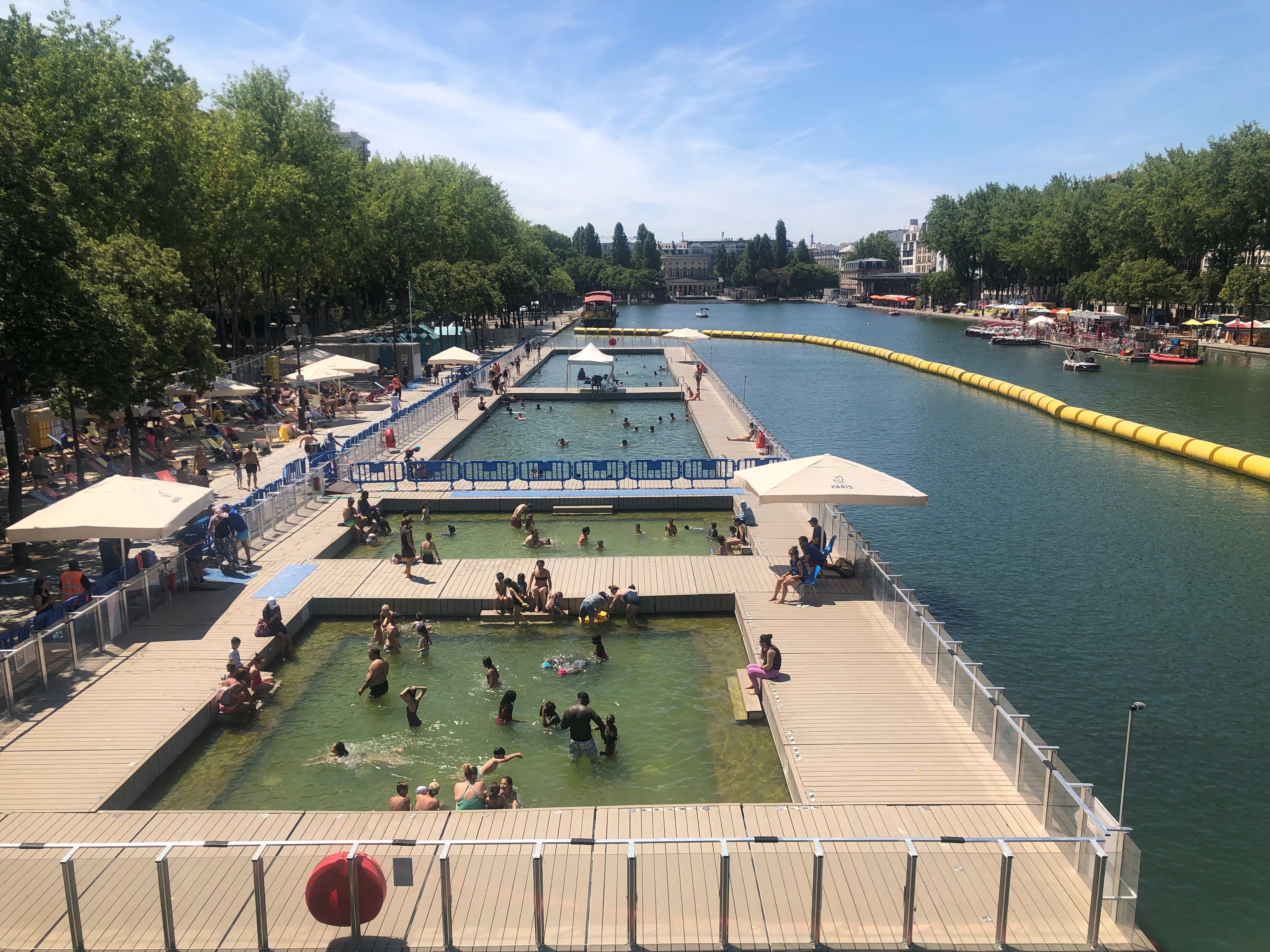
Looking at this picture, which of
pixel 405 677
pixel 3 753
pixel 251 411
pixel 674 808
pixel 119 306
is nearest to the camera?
pixel 674 808

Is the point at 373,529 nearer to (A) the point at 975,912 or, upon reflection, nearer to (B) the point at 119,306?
(B) the point at 119,306

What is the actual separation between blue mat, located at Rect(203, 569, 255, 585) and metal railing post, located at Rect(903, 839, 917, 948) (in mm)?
15685

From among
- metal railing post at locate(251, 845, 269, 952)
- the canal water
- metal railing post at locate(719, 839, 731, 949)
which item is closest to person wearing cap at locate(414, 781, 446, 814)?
metal railing post at locate(251, 845, 269, 952)

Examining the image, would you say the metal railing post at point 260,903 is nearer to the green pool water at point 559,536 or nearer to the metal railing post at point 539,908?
the metal railing post at point 539,908

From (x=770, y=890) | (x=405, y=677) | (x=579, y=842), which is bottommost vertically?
(x=405, y=677)

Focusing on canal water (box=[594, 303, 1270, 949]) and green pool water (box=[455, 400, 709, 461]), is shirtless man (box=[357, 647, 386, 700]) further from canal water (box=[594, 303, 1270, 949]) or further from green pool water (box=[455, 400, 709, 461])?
green pool water (box=[455, 400, 709, 461])

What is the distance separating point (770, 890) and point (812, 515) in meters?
15.4

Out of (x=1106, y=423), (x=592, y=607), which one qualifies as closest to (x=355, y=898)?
(x=592, y=607)

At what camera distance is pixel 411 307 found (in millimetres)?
64750

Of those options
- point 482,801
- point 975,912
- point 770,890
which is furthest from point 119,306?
point 975,912

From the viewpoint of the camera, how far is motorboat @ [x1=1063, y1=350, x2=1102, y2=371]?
6725cm

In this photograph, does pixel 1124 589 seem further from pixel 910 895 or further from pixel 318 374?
pixel 318 374

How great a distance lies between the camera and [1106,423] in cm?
4378

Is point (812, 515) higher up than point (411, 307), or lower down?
lower down
